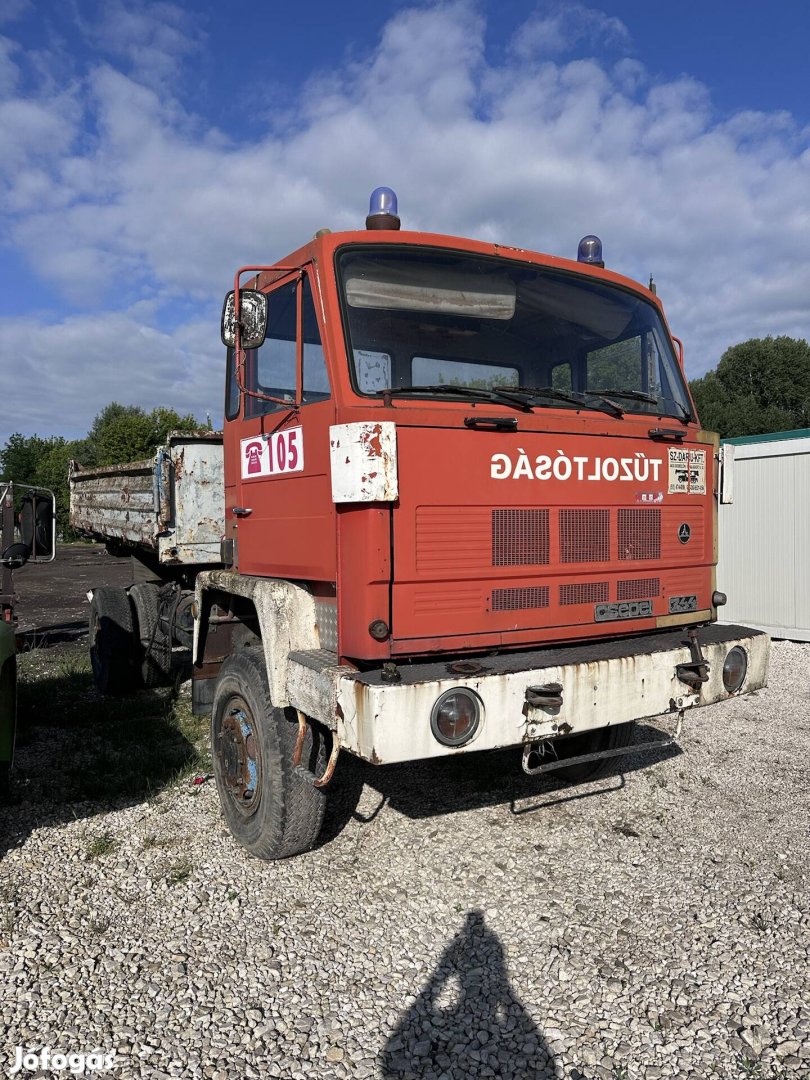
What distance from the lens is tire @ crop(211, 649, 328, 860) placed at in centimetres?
356

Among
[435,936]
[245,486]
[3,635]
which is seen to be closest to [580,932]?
[435,936]

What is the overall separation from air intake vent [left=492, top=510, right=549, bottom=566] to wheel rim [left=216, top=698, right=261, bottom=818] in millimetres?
1466

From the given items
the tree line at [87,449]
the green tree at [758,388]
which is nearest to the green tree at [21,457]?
the tree line at [87,449]

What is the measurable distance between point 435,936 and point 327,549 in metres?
1.66

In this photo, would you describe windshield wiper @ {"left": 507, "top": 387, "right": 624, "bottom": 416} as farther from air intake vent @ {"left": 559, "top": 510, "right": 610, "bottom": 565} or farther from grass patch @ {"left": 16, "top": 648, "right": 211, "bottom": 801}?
grass patch @ {"left": 16, "top": 648, "right": 211, "bottom": 801}

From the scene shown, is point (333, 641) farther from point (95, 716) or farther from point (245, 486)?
point (95, 716)

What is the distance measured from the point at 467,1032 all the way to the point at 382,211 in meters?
3.41

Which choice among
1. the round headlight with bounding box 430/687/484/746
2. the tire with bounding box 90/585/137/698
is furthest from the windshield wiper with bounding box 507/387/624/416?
the tire with bounding box 90/585/137/698

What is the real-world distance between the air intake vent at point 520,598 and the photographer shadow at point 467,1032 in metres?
1.40

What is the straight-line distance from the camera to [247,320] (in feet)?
11.8

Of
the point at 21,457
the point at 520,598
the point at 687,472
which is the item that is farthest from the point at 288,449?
the point at 21,457

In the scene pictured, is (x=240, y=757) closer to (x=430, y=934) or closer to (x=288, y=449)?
(x=430, y=934)

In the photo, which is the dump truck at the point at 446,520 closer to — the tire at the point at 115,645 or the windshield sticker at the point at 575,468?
the windshield sticker at the point at 575,468

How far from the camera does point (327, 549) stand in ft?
10.8
